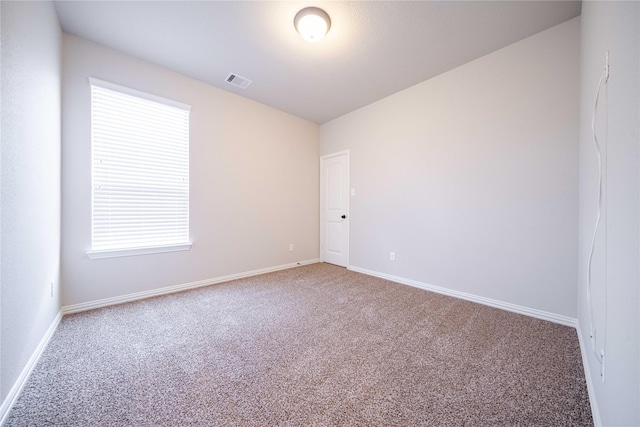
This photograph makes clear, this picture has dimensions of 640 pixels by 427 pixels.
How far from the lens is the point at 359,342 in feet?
6.23

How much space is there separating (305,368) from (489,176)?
8.78ft

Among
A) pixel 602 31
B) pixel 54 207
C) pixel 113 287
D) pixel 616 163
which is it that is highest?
pixel 602 31

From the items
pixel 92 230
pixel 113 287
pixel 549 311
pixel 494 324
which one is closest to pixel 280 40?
pixel 92 230

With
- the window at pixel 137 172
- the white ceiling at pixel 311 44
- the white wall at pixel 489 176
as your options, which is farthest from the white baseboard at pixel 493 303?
the window at pixel 137 172

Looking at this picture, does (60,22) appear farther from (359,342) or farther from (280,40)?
(359,342)

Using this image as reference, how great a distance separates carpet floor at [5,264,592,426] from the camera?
1230 mm

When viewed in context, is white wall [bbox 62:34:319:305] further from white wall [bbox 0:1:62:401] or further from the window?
white wall [bbox 0:1:62:401]

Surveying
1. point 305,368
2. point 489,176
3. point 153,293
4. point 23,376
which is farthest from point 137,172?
point 489,176

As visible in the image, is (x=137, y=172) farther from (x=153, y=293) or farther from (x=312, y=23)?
(x=312, y=23)

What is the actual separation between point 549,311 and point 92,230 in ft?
15.4

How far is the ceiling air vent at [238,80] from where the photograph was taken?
3109 mm

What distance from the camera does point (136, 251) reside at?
2.78 meters

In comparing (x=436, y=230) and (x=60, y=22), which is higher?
(x=60, y=22)

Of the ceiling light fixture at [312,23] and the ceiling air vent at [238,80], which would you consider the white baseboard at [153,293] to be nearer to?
the ceiling air vent at [238,80]
